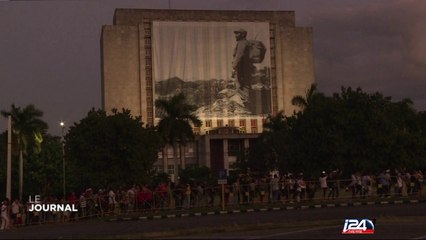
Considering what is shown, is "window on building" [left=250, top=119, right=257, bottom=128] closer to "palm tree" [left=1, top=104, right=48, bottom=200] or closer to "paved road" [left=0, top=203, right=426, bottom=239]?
"palm tree" [left=1, top=104, right=48, bottom=200]

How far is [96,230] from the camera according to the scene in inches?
978

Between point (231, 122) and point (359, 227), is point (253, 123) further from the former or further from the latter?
point (359, 227)

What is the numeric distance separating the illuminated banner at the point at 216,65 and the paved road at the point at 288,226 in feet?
322

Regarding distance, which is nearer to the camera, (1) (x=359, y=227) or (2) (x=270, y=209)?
(1) (x=359, y=227)

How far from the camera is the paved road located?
20531mm

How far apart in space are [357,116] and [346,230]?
3031cm

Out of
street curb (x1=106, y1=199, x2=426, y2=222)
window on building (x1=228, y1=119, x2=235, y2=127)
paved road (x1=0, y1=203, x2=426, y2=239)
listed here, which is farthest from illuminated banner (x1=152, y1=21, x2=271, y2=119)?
paved road (x1=0, y1=203, x2=426, y2=239)

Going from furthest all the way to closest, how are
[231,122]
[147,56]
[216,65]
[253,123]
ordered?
[216,65] → [147,56] → [253,123] → [231,122]

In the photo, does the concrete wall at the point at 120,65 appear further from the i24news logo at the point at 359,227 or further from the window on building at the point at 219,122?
the i24news logo at the point at 359,227

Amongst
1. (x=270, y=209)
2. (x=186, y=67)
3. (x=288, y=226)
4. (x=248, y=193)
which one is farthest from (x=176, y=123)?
(x=186, y=67)

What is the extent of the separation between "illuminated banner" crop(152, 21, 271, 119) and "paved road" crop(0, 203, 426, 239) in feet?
322

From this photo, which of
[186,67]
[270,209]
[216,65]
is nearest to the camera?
[270,209]

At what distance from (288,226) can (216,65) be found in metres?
107

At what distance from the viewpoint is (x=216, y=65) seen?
130 m
